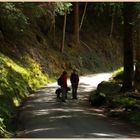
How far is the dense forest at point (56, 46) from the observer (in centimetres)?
2678

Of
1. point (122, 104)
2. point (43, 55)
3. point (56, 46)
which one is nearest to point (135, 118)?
point (122, 104)

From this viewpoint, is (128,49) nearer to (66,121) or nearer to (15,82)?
(15,82)

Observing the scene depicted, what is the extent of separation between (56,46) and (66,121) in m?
33.9

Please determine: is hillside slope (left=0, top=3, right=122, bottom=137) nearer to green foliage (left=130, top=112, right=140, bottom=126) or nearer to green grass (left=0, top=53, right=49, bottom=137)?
green grass (left=0, top=53, right=49, bottom=137)

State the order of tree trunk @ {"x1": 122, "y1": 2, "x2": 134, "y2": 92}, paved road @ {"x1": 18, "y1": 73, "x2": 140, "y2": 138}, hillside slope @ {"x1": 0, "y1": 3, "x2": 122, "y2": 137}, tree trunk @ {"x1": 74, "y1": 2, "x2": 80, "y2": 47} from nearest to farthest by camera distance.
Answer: paved road @ {"x1": 18, "y1": 73, "x2": 140, "y2": 138} < hillside slope @ {"x1": 0, "y1": 3, "x2": 122, "y2": 137} < tree trunk @ {"x1": 122, "y1": 2, "x2": 134, "y2": 92} < tree trunk @ {"x1": 74, "y1": 2, "x2": 80, "y2": 47}

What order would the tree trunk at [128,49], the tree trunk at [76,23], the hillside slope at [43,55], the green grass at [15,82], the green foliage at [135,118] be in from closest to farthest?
the green foliage at [135,118]
the green grass at [15,82]
the hillside slope at [43,55]
the tree trunk at [128,49]
the tree trunk at [76,23]

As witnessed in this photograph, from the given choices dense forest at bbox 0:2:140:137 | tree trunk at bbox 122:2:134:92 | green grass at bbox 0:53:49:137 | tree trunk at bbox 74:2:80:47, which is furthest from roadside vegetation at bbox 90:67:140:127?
tree trunk at bbox 74:2:80:47

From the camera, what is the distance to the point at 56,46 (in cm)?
5372

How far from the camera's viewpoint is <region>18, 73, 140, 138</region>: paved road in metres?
17.0

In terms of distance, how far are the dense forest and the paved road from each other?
2.40 feet

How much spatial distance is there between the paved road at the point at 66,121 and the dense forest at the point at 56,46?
73 centimetres

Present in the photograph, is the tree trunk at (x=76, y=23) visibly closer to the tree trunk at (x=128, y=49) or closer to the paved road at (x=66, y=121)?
the tree trunk at (x=128, y=49)

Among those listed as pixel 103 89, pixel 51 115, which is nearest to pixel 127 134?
pixel 51 115

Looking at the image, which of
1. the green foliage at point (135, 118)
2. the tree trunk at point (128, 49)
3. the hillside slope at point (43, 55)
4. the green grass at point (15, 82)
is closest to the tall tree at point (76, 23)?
the hillside slope at point (43, 55)
